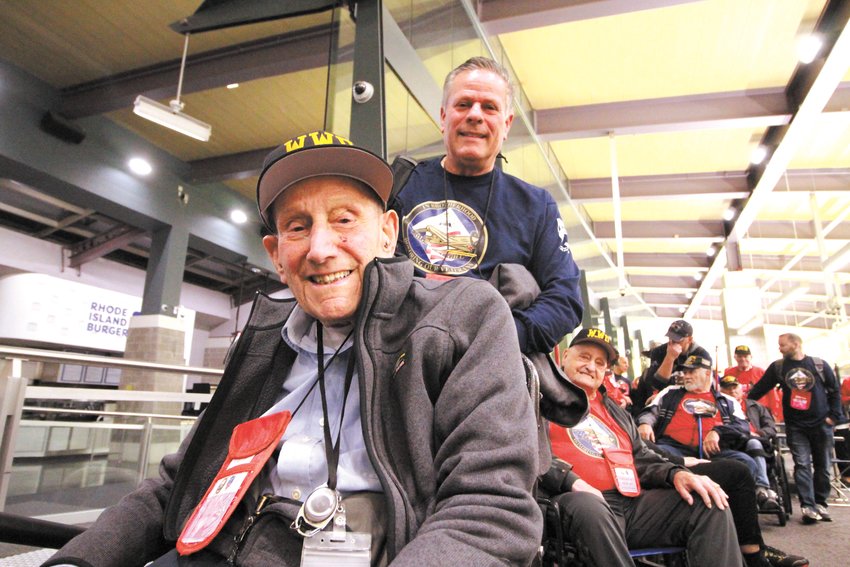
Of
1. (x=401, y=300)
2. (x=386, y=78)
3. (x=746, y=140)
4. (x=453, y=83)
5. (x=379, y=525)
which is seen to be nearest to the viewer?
(x=379, y=525)

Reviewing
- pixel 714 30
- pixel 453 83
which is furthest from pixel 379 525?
pixel 714 30

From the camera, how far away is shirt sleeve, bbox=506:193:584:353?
1263 millimetres

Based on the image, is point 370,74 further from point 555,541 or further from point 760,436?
point 760,436

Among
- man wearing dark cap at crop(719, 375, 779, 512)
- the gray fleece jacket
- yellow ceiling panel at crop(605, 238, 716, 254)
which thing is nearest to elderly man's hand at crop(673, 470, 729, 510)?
the gray fleece jacket

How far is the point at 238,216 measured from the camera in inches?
444

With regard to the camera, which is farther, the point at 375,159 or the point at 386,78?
the point at 386,78

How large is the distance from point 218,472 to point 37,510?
2.60 m

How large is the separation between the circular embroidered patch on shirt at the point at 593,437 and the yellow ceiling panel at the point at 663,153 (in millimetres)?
7257

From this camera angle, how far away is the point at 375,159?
100 cm

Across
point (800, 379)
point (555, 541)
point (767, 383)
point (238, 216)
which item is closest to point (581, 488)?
point (555, 541)

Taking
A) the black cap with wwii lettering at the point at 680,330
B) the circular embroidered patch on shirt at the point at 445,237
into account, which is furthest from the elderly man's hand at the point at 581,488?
the black cap with wwii lettering at the point at 680,330

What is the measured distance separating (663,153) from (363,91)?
7.24 m

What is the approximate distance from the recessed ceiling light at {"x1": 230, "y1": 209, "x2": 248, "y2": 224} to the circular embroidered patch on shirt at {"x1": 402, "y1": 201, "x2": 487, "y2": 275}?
10480 millimetres

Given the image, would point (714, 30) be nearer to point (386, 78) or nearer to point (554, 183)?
point (554, 183)
